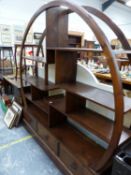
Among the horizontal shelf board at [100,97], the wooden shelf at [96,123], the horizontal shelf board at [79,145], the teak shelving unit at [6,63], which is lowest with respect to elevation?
the horizontal shelf board at [79,145]

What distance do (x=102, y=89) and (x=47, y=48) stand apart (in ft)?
2.72

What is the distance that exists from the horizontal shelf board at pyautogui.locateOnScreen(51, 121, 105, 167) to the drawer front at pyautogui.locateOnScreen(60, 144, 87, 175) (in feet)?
0.17

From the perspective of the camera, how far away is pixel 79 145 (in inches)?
68.7

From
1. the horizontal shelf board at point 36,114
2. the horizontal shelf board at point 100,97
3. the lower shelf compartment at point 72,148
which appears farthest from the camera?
the horizontal shelf board at point 36,114

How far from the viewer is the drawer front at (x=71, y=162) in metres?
1.54

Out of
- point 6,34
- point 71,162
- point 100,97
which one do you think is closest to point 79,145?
point 71,162

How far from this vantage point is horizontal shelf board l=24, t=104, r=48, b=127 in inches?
89.0

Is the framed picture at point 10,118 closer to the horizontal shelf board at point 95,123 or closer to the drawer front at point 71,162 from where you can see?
the drawer front at point 71,162

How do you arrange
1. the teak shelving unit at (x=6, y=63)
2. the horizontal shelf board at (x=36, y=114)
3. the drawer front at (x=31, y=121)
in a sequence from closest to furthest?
the horizontal shelf board at (x=36, y=114) → the drawer front at (x=31, y=121) → the teak shelving unit at (x=6, y=63)

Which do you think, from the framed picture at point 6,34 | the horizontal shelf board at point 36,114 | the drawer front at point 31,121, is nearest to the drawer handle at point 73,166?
the horizontal shelf board at point 36,114

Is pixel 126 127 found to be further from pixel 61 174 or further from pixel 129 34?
pixel 129 34

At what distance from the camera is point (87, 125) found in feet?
4.82

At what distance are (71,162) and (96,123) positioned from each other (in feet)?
1.77

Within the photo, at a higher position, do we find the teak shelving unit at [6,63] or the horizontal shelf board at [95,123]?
the teak shelving unit at [6,63]
